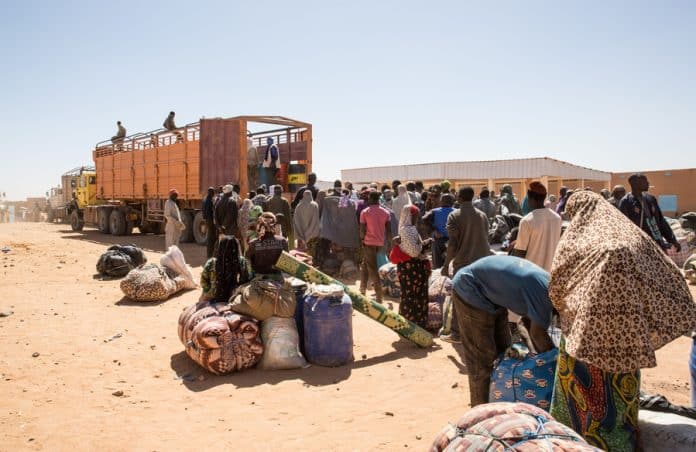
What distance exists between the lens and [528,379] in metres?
2.86

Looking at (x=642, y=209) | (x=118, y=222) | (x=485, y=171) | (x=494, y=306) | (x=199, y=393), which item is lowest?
(x=199, y=393)

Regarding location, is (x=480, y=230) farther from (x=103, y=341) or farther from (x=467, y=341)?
(x=103, y=341)

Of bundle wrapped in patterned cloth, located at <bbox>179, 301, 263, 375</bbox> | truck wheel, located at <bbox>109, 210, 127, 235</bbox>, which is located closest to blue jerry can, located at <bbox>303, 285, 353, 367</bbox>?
bundle wrapped in patterned cloth, located at <bbox>179, 301, 263, 375</bbox>

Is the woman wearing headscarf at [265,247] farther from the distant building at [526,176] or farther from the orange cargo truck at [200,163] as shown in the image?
the distant building at [526,176]

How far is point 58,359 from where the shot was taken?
5426 mm

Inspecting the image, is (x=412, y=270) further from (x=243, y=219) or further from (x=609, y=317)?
(x=243, y=219)

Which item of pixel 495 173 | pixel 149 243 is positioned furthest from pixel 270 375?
→ pixel 495 173

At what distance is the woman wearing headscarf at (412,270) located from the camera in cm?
566

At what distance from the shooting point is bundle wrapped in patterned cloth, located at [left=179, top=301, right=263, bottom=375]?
15.5 ft

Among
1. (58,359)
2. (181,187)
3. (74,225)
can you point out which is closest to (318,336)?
(58,359)

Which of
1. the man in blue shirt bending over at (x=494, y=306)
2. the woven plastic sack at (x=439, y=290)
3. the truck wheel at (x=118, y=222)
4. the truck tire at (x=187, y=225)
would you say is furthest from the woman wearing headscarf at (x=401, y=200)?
the truck wheel at (x=118, y=222)

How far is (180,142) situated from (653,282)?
Result: 14677 mm

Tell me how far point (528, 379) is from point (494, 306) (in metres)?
0.49

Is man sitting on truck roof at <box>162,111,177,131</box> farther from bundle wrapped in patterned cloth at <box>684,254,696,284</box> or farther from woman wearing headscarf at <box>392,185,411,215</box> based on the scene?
bundle wrapped in patterned cloth at <box>684,254,696,284</box>
